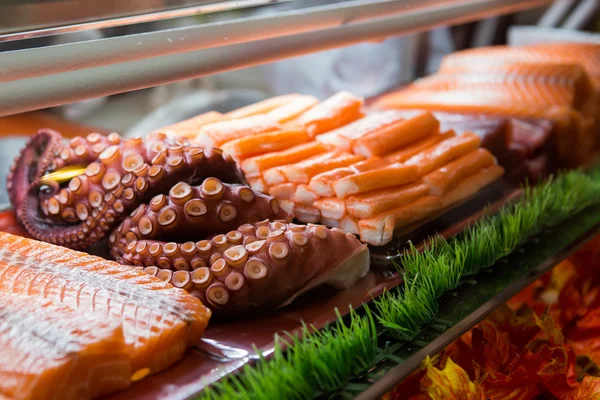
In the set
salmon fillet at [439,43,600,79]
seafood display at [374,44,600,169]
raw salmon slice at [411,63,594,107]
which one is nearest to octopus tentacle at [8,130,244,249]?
seafood display at [374,44,600,169]

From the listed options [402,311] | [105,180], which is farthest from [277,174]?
[402,311]

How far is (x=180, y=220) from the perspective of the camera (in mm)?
1447

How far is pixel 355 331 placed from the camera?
1.25 meters

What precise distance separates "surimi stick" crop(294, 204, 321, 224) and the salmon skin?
547 mm

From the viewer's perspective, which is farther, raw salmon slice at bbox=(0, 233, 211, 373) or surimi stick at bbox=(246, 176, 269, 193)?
surimi stick at bbox=(246, 176, 269, 193)

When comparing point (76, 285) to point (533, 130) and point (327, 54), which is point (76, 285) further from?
point (327, 54)

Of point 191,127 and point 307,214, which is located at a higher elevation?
point 191,127

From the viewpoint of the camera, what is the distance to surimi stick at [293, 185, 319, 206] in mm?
1747

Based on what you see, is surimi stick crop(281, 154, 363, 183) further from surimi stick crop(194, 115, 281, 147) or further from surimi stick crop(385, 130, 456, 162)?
surimi stick crop(194, 115, 281, 147)

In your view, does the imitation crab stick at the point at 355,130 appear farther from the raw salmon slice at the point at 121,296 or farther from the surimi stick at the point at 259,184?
the raw salmon slice at the point at 121,296

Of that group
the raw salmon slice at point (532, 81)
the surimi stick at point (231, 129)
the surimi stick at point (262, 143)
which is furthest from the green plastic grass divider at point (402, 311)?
the raw salmon slice at point (532, 81)

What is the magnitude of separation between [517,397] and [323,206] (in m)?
0.68

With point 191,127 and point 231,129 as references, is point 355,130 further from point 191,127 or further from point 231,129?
point 191,127

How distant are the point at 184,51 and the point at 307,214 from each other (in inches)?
21.7
